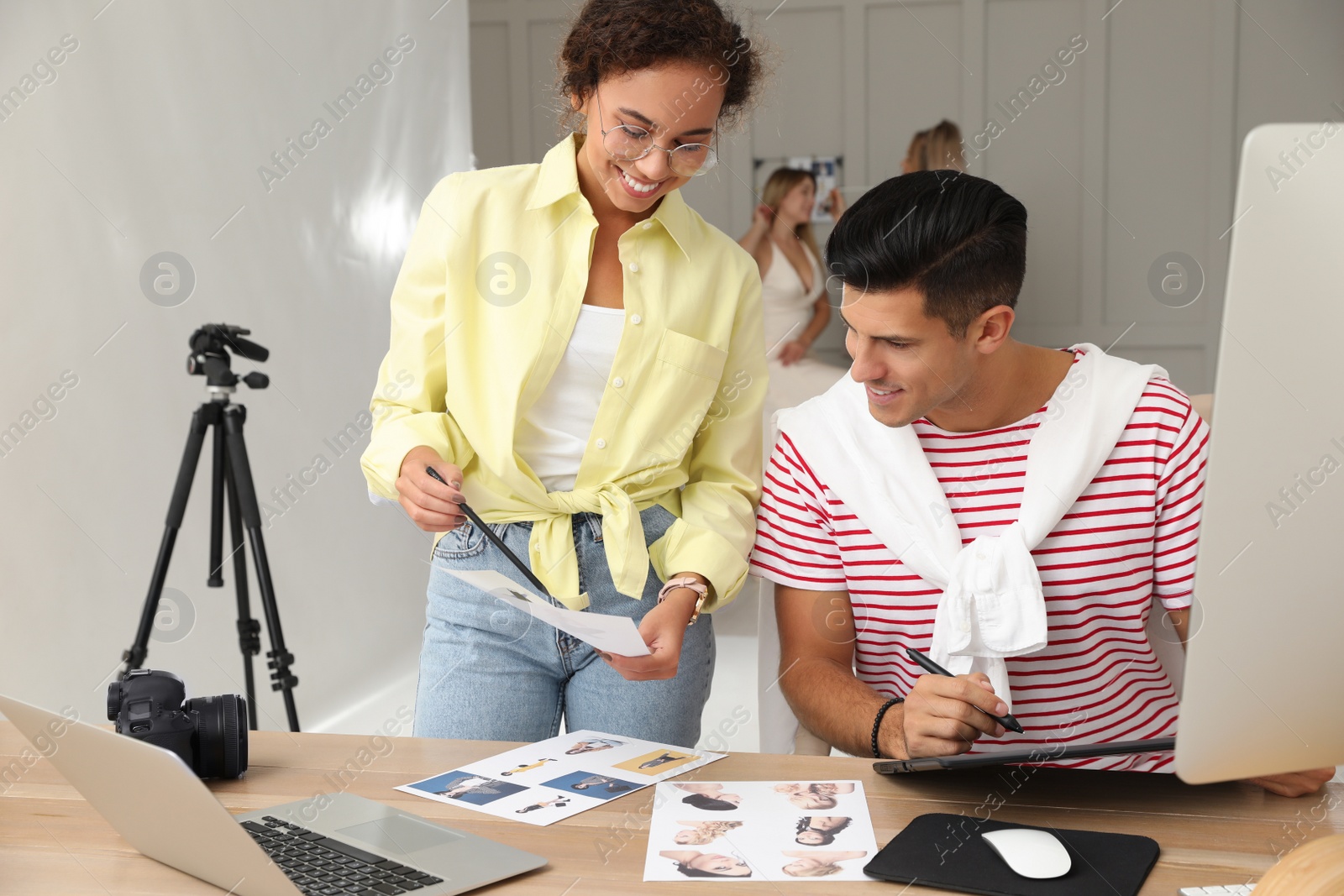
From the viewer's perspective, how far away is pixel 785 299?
187 inches

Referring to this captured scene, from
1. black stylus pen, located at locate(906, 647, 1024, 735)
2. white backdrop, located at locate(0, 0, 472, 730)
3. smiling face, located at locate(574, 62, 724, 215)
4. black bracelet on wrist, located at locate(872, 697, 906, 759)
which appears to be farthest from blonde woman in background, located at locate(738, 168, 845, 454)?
black stylus pen, located at locate(906, 647, 1024, 735)

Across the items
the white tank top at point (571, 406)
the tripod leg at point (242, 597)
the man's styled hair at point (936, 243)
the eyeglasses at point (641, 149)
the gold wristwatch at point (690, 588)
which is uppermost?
the eyeglasses at point (641, 149)

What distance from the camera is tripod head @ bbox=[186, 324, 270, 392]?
2232 mm

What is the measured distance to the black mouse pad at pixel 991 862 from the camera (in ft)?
2.63

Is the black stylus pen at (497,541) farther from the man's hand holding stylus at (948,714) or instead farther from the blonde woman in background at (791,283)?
the blonde woman in background at (791,283)

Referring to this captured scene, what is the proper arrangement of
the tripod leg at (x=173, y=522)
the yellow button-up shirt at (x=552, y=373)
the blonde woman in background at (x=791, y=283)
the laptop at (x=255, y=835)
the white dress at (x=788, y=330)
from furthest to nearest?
the blonde woman in background at (x=791, y=283)
the white dress at (x=788, y=330)
the tripod leg at (x=173, y=522)
the yellow button-up shirt at (x=552, y=373)
the laptop at (x=255, y=835)

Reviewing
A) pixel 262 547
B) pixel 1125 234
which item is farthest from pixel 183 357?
pixel 1125 234

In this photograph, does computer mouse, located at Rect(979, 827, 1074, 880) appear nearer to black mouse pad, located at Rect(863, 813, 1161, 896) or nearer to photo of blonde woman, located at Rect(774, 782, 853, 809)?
Answer: black mouse pad, located at Rect(863, 813, 1161, 896)

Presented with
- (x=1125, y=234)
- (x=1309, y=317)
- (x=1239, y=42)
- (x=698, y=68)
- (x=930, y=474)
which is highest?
(x=1239, y=42)

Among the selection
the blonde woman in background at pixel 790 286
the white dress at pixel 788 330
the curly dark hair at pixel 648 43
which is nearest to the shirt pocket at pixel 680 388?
the curly dark hair at pixel 648 43

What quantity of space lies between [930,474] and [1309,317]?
83 centimetres

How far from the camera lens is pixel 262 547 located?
2.27 m

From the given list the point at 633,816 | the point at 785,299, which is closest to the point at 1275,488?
the point at 633,816

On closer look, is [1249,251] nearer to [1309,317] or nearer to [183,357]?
[1309,317]
